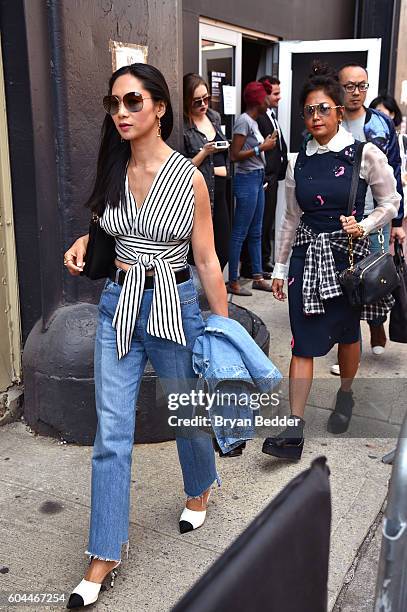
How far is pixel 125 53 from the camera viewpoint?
3.79m

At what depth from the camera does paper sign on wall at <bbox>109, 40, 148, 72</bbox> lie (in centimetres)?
372

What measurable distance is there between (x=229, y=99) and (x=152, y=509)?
4.67 meters

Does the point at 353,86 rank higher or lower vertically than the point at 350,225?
higher

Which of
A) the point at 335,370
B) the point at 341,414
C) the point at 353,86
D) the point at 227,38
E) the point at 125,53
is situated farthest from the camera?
the point at 227,38

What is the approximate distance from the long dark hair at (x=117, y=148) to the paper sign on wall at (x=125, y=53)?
1.14 meters

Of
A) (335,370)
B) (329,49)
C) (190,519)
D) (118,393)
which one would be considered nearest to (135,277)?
(118,393)

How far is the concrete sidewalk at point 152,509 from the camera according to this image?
2.67 metres

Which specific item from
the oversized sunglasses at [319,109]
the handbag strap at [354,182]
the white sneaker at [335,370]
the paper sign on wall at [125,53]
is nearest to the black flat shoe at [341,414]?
the white sneaker at [335,370]

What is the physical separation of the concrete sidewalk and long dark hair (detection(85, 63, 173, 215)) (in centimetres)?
134

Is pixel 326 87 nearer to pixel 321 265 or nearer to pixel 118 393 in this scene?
pixel 321 265

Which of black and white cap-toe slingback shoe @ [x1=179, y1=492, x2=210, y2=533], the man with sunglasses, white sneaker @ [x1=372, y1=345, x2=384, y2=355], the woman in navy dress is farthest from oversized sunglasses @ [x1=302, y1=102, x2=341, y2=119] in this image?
white sneaker @ [x1=372, y1=345, x2=384, y2=355]

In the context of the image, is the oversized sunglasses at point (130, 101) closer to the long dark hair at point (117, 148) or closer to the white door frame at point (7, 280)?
the long dark hair at point (117, 148)

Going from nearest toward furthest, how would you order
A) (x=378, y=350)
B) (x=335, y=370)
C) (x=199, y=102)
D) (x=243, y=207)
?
(x=335, y=370) < (x=378, y=350) < (x=199, y=102) < (x=243, y=207)

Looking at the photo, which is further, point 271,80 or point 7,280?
point 271,80
